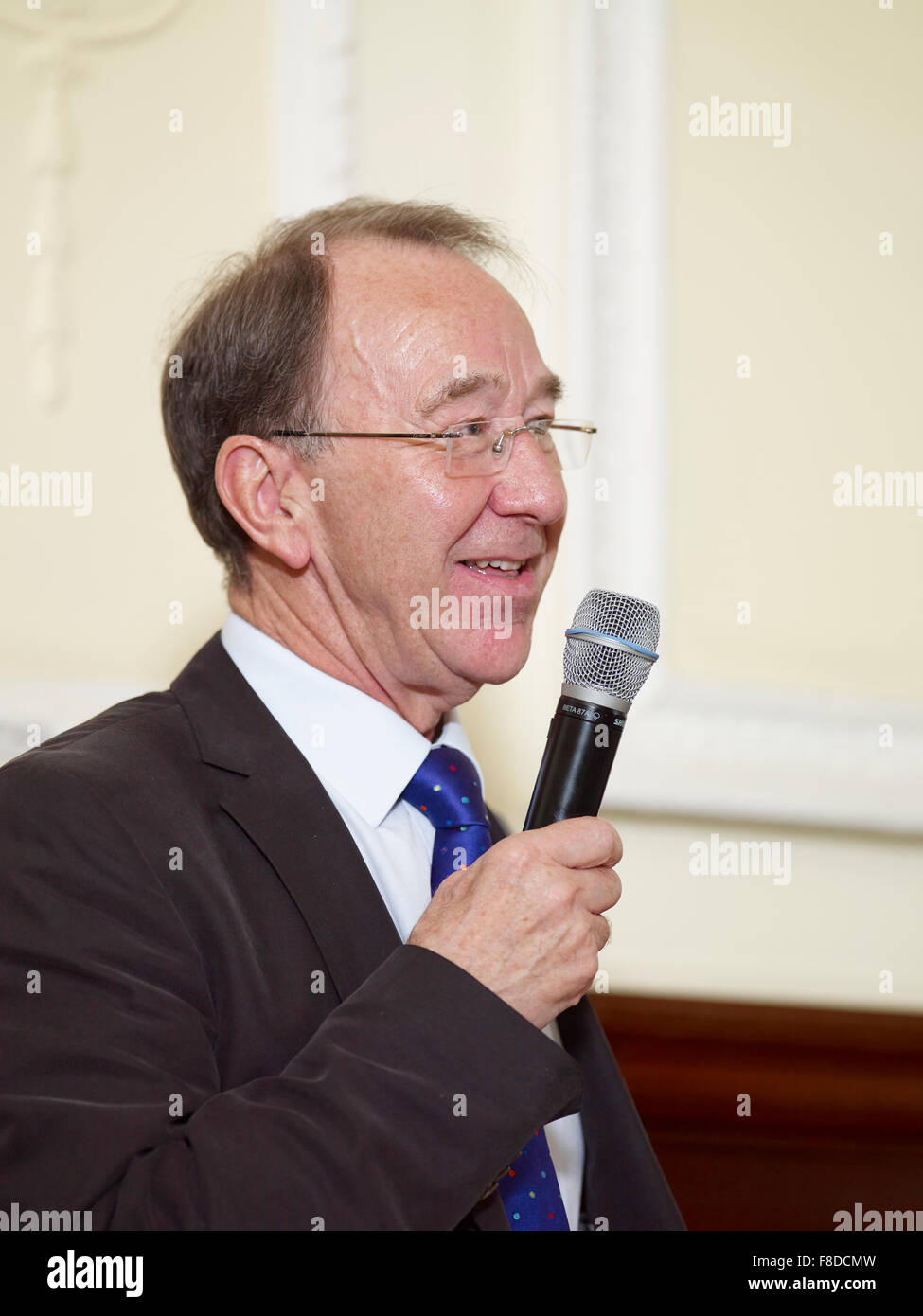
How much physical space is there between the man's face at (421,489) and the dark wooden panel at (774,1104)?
2.59 ft

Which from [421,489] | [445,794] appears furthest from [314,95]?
[445,794]

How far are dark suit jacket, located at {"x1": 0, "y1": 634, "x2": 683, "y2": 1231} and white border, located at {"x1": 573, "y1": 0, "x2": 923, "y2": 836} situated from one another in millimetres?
872

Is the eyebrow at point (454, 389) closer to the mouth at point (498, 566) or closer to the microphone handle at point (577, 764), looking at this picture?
the mouth at point (498, 566)

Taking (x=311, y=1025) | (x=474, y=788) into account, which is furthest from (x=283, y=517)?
(x=311, y=1025)

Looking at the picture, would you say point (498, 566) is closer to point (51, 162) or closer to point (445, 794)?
point (445, 794)

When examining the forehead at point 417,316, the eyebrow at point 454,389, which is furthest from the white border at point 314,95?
the eyebrow at point 454,389

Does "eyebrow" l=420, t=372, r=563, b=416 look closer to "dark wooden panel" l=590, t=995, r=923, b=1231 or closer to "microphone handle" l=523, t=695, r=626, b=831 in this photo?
"microphone handle" l=523, t=695, r=626, b=831

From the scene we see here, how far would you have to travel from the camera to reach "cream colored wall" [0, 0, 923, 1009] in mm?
1942

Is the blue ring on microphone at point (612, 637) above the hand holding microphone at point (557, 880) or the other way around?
above

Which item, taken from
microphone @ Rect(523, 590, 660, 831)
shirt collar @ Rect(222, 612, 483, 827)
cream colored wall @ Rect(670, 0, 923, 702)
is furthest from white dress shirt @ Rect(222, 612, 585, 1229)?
cream colored wall @ Rect(670, 0, 923, 702)

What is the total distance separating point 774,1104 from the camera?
5.87 ft

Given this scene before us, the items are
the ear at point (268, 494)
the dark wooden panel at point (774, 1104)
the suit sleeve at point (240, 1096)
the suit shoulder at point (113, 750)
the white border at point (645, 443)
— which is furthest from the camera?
the white border at point (645, 443)

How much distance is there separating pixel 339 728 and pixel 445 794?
12cm

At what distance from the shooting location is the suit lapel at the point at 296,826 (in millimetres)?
1075
